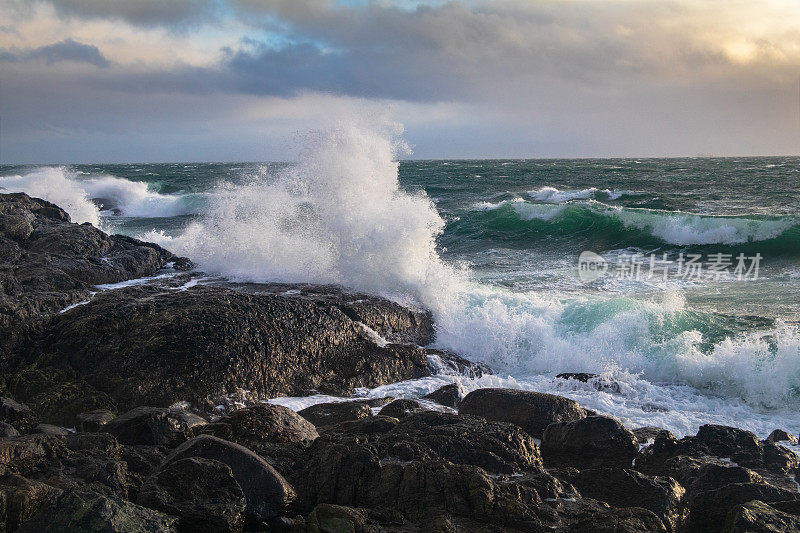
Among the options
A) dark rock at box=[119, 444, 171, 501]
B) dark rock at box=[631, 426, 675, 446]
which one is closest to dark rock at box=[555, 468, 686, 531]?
dark rock at box=[631, 426, 675, 446]

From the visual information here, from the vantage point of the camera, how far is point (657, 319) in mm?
9352

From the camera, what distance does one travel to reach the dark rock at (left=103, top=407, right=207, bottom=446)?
16.2ft

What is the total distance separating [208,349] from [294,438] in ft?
6.61

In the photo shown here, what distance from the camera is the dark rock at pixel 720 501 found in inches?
159

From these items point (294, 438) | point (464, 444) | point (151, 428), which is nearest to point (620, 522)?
point (464, 444)

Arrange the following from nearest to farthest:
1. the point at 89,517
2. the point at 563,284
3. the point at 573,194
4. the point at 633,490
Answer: the point at 89,517 < the point at 633,490 < the point at 563,284 < the point at 573,194

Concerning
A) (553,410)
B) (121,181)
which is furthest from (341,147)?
(121,181)

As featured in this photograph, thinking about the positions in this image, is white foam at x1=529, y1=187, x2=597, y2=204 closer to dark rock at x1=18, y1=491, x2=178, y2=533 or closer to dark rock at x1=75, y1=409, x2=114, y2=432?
dark rock at x1=75, y1=409, x2=114, y2=432

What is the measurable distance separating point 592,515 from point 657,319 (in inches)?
245

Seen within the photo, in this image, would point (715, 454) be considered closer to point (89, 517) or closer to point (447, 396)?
point (447, 396)

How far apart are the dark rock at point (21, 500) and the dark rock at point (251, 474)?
0.67m

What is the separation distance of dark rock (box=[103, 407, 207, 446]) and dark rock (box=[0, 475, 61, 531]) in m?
1.30

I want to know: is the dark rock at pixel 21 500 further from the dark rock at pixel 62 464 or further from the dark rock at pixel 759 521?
the dark rock at pixel 759 521

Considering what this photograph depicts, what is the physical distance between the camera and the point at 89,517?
3039 mm
